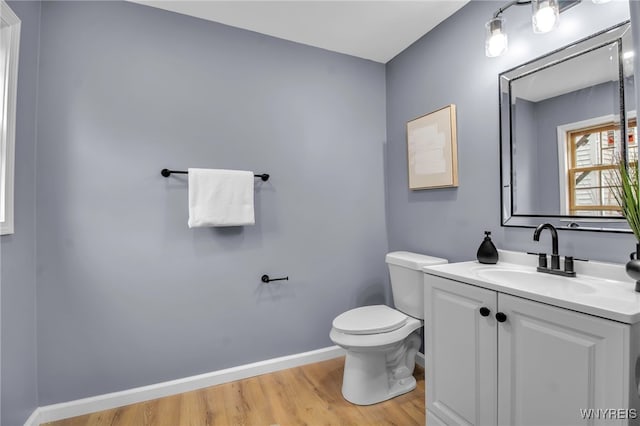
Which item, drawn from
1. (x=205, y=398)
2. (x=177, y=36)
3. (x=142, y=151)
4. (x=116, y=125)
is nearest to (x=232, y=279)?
(x=205, y=398)

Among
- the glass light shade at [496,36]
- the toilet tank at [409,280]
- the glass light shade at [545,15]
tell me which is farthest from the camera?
the toilet tank at [409,280]

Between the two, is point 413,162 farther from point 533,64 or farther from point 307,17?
point 307,17

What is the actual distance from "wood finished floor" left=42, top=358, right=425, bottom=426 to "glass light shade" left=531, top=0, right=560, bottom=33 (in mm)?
1937

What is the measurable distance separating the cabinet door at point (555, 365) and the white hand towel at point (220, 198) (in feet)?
4.68

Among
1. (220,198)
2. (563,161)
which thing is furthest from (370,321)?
(563,161)

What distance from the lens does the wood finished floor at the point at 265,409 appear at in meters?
1.59

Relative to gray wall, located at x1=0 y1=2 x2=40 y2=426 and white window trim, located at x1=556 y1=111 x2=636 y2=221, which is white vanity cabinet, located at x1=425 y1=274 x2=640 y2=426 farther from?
gray wall, located at x1=0 y1=2 x2=40 y2=426

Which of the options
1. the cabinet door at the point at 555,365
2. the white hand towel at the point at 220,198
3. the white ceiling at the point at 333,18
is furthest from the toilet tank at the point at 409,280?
the white ceiling at the point at 333,18

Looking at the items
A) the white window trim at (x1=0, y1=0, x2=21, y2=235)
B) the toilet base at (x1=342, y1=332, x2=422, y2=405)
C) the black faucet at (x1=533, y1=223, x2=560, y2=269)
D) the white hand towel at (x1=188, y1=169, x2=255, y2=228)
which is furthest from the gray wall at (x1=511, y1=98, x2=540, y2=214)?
the white window trim at (x1=0, y1=0, x2=21, y2=235)

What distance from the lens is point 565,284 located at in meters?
1.19

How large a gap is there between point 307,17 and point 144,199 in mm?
1487

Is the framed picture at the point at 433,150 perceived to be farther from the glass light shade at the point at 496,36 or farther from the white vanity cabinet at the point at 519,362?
the white vanity cabinet at the point at 519,362

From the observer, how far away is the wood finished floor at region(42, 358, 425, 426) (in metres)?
1.59

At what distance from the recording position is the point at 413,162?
84.8 inches
